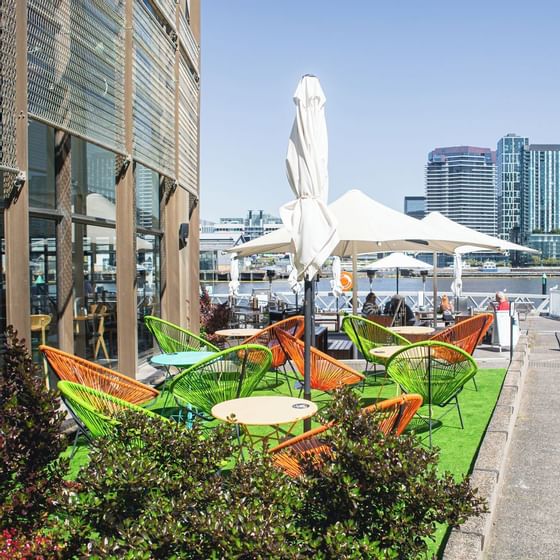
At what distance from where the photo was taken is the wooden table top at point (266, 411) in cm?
406

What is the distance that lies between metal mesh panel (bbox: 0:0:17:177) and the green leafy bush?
2.90 m

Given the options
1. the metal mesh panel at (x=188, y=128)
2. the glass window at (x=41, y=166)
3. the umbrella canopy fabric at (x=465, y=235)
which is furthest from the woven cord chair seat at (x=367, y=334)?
the metal mesh panel at (x=188, y=128)

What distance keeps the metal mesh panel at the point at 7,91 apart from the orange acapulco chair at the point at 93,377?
1.35 m

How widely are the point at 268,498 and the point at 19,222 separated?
3.46m

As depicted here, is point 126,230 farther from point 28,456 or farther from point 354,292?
point 28,456

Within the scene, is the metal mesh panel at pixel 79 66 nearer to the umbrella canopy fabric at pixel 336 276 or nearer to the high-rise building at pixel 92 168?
the high-rise building at pixel 92 168

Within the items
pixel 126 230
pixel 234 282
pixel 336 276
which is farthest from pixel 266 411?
pixel 234 282

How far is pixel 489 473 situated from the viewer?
4.32 metres

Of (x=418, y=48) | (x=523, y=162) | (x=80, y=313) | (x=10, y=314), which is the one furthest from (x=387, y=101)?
(x=523, y=162)

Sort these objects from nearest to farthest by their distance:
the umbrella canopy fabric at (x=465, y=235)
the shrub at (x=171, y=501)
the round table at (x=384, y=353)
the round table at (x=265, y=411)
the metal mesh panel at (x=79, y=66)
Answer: the shrub at (x=171, y=501) < the round table at (x=265, y=411) < the metal mesh panel at (x=79, y=66) < the round table at (x=384, y=353) < the umbrella canopy fabric at (x=465, y=235)

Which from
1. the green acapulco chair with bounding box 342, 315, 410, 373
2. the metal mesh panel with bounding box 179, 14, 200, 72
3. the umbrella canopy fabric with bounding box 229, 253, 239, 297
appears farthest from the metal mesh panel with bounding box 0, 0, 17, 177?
the umbrella canopy fabric with bounding box 229, 253, 239, 297

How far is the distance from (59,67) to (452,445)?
4853 millimetres

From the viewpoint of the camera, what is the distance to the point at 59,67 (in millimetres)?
5883

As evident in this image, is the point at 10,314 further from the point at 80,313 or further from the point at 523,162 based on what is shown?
the point at 523,162
